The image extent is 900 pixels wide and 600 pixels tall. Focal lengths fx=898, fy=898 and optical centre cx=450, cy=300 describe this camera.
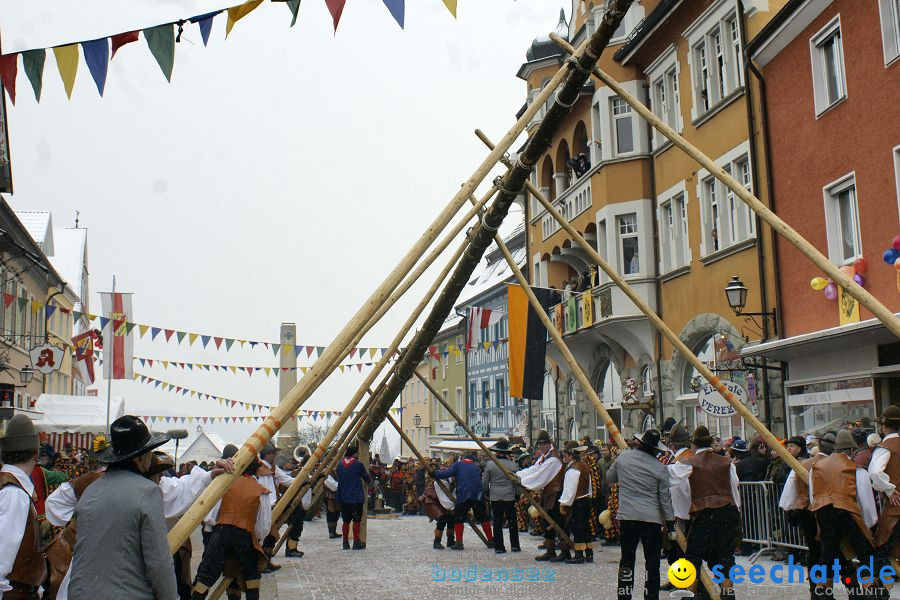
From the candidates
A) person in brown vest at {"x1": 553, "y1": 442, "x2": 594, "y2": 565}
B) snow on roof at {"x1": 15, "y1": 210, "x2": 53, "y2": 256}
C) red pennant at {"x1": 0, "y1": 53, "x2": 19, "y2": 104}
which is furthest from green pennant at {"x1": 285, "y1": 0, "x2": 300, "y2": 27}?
snow on roof at {"x1": 15, "y1": 210, "x2": 53, "y2": 256}

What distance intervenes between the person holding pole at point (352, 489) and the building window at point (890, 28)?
37.6ft

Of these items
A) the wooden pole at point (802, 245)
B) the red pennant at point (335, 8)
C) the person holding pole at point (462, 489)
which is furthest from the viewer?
the person holding pole at point (462, 489)

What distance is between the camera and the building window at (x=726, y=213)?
19266 mm

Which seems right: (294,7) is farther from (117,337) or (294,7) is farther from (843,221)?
(117,337)

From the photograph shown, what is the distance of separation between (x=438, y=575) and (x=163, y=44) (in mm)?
8568

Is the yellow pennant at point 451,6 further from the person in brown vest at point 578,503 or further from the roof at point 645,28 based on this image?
the roof at point 645,28

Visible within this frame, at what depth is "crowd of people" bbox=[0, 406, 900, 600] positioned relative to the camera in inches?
180

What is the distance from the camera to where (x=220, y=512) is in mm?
9258

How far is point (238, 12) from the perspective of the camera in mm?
7758

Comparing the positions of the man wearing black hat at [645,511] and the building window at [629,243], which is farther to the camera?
the building window at [629,243]

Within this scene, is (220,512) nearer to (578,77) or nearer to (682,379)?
(578,77)

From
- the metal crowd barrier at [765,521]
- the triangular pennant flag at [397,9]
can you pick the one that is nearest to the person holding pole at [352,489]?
the metal crowd barrier at [765,521]

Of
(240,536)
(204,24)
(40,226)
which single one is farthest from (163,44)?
(40,226)

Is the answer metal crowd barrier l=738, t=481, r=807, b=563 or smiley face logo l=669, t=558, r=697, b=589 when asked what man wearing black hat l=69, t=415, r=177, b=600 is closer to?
smiley face logo l=669, t=558, r=697, b=589
